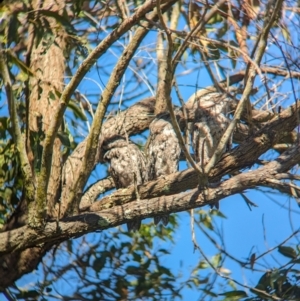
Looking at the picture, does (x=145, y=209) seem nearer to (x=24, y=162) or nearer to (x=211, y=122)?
(x=24, y=162)

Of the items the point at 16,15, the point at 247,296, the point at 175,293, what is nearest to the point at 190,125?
the point at 175,293

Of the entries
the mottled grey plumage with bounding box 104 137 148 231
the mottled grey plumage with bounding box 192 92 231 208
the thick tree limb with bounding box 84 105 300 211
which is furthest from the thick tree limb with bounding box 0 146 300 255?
the mottled grey plumage with bounding box 104 137 148 231

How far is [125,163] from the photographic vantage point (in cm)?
590

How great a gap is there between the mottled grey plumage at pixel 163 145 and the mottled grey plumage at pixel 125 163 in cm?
13

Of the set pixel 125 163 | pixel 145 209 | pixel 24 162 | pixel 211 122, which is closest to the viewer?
pixel 24 162

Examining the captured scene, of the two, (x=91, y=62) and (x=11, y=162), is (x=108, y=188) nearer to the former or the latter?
(x=11, y=162)

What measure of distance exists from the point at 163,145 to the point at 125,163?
345mm

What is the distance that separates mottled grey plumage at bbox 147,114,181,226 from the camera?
585 centimetres

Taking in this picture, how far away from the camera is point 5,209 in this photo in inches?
214

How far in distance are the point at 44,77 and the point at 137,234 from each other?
173 centimetres

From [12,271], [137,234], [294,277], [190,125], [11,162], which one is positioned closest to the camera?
[294,277]

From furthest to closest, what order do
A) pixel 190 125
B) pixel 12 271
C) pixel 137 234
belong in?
1. pixel 137 234
2. pixel 190 125
3. pixel 12 271

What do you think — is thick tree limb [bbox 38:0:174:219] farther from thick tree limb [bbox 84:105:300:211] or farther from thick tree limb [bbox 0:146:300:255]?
thick tree limb [bbox 84:105:300:211]

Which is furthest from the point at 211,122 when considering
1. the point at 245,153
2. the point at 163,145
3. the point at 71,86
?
the point at 71,86
